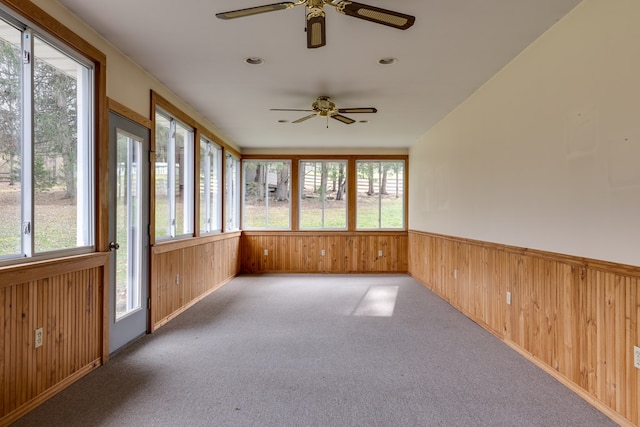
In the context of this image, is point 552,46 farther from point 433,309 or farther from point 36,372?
point 36,372

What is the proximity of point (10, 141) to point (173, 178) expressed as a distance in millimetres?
2383

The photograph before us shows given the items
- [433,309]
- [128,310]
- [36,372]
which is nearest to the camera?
[36,372]

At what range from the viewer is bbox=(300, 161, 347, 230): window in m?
8.12

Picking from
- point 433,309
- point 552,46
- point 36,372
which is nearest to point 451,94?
point 552,46

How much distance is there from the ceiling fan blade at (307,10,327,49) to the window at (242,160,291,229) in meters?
5.84

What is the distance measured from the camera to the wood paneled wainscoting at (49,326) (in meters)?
2.17

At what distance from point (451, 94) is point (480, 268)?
2039mm

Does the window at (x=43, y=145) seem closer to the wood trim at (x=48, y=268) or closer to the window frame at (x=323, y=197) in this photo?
the wood trim at (x=48, y=268)

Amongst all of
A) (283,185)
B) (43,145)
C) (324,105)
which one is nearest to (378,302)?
(324,105)

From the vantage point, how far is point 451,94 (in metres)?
4.43

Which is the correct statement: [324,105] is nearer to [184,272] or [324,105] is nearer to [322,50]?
[322,50]

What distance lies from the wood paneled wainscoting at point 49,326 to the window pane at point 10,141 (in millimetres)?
226

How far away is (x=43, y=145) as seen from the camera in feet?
8.21

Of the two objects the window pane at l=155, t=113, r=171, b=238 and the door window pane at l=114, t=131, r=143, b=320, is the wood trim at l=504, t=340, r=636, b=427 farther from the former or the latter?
the window pane at l=155, t=113, r=171, b=238
